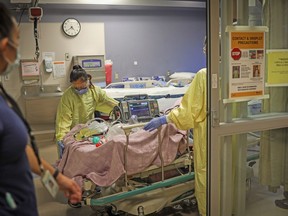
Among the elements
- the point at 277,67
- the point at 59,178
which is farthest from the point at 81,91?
the point at 59,178

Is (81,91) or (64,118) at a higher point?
(81,91)

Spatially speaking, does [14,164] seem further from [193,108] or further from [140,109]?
[140,109]

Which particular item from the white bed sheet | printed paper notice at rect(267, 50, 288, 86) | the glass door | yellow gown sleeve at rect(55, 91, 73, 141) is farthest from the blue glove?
the white bed sheet

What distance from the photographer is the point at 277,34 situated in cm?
262

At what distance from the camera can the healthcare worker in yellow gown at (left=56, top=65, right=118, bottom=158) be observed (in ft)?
11.0

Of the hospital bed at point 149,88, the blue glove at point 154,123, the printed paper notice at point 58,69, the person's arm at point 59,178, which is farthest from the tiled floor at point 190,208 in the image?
the printed paper notice at point 58,69

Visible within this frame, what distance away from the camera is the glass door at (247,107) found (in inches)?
92.1

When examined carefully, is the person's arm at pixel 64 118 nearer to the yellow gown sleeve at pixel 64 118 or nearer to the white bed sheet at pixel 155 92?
the yellow gown sleeve at pixel 64 118

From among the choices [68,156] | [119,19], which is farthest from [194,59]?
[68,156]

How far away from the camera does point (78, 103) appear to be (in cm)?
353

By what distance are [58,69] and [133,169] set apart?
4.10 meters

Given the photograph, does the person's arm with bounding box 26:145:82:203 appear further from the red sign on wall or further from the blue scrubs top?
the red sign on wall

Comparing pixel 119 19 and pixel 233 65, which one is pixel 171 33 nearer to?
pixel 119 19

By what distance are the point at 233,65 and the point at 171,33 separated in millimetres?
4935
